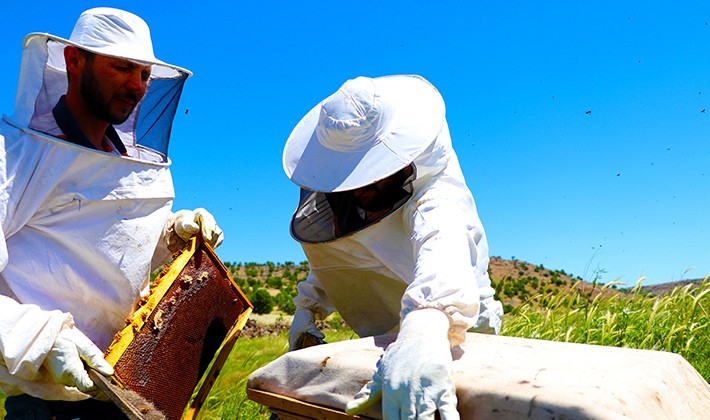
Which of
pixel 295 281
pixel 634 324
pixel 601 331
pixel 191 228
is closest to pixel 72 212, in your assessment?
pixel 191 228

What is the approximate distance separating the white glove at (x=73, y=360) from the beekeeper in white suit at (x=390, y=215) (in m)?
1.23

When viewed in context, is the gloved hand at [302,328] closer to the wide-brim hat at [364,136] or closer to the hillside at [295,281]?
the wide-brim hat at [364,136]

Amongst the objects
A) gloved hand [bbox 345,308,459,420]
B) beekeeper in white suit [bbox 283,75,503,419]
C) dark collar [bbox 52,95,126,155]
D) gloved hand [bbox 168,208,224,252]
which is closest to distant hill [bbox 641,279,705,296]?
beekeeper in white suit [bbox 283,75,503,419]

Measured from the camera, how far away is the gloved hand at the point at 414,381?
2391 millimetres

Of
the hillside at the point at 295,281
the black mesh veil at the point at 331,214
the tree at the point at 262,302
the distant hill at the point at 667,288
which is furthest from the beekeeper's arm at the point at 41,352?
the tree at the point at 262,302

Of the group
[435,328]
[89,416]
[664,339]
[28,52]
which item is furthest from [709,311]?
[28,52]

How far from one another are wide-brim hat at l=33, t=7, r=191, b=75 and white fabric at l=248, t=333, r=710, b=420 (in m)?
1.77

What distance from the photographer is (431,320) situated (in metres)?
2.67

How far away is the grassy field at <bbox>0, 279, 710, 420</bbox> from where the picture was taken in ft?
19.6

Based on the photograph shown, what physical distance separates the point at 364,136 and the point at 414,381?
145 centimetres

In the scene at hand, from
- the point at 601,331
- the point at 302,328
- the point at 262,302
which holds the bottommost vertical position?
the point at 262,302

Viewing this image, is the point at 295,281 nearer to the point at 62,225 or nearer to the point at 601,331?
the point at 601,331

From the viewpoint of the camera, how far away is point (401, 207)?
3.53 metres

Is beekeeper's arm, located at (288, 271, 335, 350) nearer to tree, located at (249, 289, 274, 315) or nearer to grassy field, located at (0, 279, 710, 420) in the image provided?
grassy field, located at (0, 279, 710, 420)
